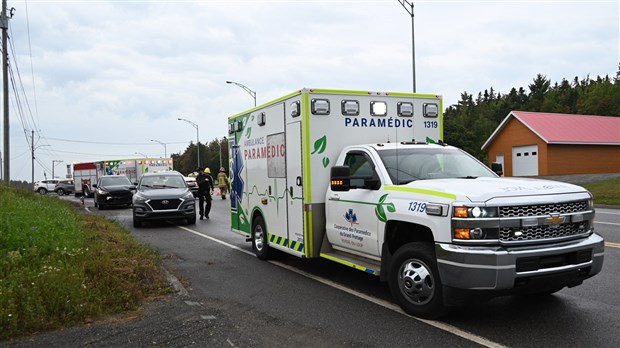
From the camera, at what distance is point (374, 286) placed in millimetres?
7082

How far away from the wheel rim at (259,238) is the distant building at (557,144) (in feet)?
106

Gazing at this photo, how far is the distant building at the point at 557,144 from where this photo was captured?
37406 mm

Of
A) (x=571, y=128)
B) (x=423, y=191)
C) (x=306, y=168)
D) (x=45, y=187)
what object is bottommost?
(x=45, y=187)

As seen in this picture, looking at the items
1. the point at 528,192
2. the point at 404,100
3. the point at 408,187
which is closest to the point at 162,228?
the point at 404,100

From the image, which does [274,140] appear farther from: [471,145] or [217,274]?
[471,145]

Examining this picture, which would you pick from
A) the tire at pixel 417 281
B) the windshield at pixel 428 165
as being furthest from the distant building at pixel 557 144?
the tire at pixel 417 281

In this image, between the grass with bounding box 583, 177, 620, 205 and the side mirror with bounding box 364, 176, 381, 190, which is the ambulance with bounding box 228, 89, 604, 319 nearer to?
the side mirror with bounding box 364, 176, 381, 190

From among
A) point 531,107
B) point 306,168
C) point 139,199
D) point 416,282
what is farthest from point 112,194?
point 531,107

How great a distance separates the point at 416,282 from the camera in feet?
17.9

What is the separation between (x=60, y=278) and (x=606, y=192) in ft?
71.9

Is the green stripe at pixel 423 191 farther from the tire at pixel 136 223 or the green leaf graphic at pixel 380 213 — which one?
the tire at pixel 136 223

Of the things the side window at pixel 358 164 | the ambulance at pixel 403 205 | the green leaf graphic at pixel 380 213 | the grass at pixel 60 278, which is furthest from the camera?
the side window at pixel 358 164

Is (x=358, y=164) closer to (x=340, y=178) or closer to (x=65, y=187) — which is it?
(x=340, y=178)

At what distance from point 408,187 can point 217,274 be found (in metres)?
3.76
